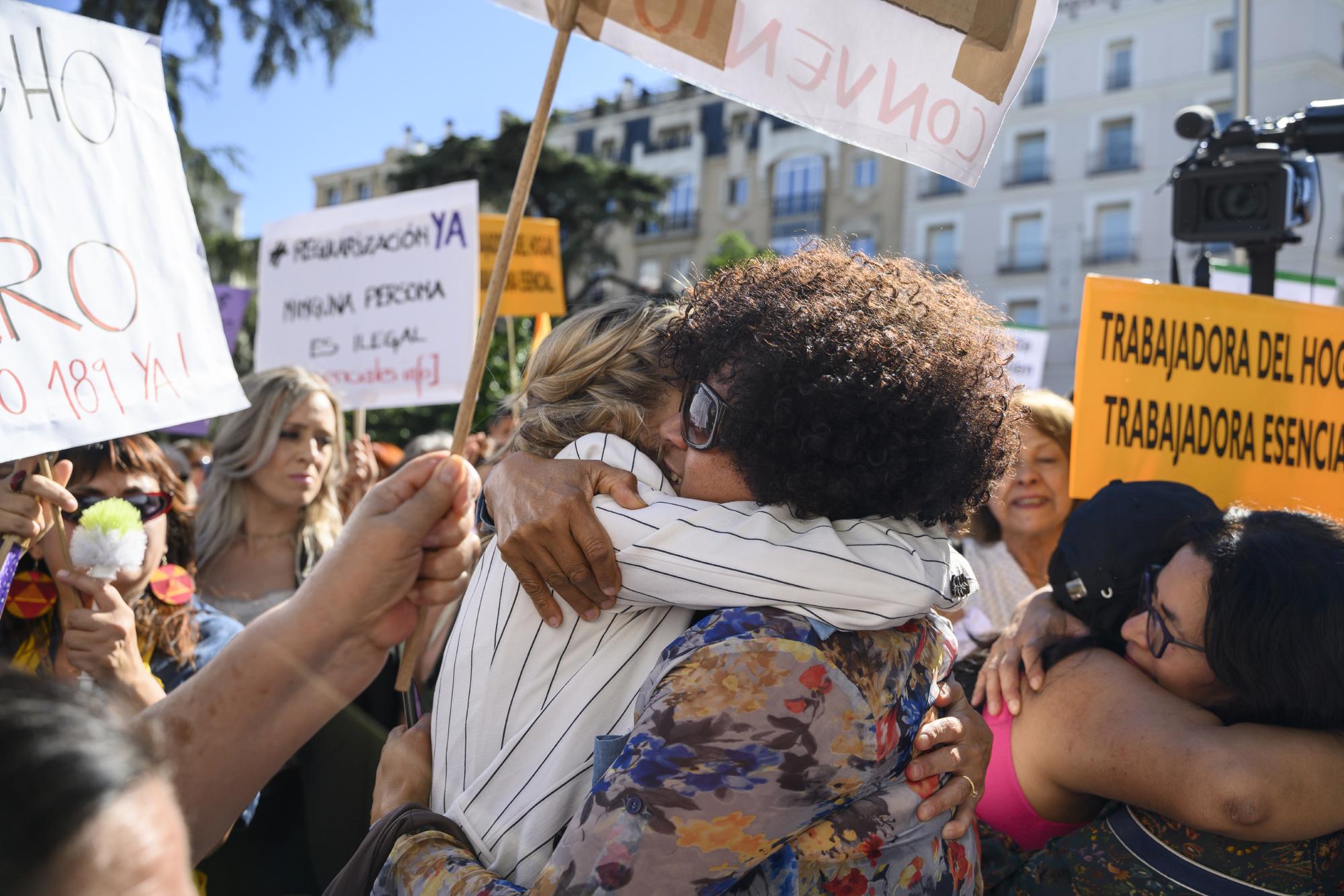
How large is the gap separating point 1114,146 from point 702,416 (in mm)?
34629

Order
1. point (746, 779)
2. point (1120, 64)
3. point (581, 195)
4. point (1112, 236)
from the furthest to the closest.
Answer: point (1120, 64) < point (1112, 236) < point (581, 195) < point (746, 779)

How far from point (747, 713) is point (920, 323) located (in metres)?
0.59

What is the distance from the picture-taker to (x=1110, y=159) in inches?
1265

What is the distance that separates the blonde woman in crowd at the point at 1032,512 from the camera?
3.63 metres

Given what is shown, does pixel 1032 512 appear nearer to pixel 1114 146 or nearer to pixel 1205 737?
pixel 1205 737

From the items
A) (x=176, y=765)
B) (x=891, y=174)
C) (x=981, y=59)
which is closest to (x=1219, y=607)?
(x=981, y=59)

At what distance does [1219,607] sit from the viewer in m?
1.76

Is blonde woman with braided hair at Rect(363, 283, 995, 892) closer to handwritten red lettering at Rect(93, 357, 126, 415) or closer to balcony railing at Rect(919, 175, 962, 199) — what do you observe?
handwritten red lettering at Rect(93, 357, 126, 415)

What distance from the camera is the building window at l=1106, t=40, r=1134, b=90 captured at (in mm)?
32094

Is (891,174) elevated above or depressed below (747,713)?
above

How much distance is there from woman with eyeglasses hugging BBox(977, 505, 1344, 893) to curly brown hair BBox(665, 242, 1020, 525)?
21.3 inches

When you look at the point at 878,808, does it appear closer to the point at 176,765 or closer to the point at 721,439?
the point at 721,439

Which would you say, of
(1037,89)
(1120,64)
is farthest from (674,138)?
(1120,64)

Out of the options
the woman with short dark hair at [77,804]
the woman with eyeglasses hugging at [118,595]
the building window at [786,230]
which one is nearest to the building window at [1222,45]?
the building window at [786,230]
